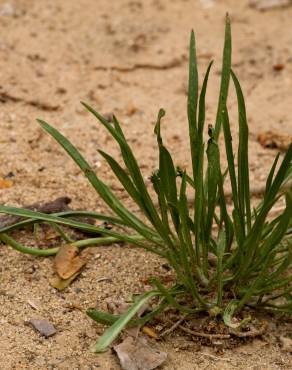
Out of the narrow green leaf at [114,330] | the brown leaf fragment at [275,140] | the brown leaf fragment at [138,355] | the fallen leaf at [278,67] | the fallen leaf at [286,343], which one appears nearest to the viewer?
the narrow green leaf at [114,330]

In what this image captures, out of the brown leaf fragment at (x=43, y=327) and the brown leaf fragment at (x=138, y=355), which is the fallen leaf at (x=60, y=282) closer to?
the brown leaf fragment at (x=43, y=327)

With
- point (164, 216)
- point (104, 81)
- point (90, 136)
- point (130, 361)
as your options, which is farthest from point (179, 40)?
point (130, 361)

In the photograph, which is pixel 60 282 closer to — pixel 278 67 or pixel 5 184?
pixel 5 184

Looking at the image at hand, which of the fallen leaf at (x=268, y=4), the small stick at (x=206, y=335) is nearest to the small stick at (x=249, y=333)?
the small stick at (x=206, y=335)

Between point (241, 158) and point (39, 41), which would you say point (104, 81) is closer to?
point (39, 41)

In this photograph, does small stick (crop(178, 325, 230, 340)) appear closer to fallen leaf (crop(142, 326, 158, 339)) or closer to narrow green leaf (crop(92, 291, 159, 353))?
fallen leaf (crop(142, 326, 158, 339))

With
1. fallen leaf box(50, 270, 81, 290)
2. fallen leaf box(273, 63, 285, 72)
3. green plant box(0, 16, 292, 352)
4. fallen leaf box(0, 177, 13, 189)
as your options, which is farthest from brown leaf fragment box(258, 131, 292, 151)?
fallen leaf box(50, 270, 81, 290)

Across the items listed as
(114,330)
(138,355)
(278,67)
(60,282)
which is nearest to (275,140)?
(278,67)
